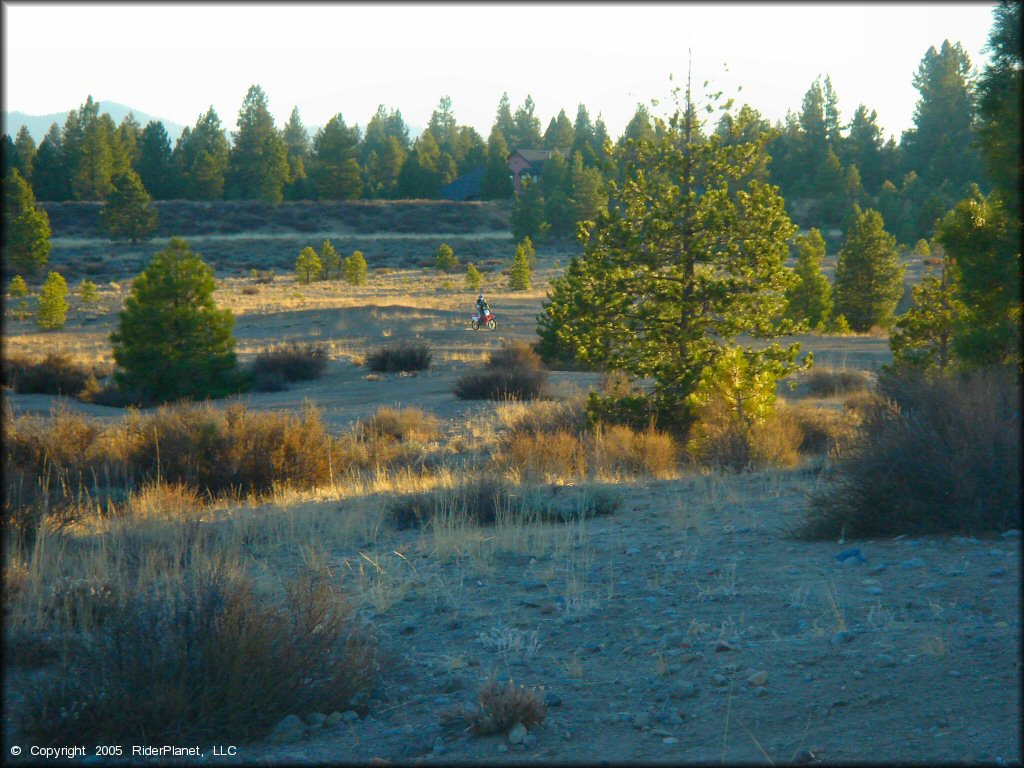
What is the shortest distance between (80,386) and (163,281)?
456cm

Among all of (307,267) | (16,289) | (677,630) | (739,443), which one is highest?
(307,267)

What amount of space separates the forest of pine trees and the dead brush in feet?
176

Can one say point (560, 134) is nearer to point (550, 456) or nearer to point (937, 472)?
point (550, 456)

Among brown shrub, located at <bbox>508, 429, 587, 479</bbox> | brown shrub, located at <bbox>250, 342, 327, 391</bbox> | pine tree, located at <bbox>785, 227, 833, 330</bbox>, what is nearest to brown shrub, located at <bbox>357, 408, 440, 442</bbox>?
brown shrub, located at <bbox>508, 429, 587, 479</bbox>

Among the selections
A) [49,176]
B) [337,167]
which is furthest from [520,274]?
[49,176]

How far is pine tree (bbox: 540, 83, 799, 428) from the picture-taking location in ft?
42.5

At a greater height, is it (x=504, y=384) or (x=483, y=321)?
(x=483, y=321)

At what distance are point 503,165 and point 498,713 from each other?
298ft

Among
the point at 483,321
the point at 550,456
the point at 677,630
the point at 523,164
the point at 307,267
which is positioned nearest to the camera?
the point at 677,630

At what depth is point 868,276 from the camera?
129 feet

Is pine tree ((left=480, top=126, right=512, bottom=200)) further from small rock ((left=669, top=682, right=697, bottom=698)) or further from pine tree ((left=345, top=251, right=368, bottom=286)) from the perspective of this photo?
small rock ((left=669, top=682, right=697, bottom=698))

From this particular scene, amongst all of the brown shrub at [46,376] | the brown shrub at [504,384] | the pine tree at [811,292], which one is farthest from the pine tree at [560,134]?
the brown shrub at [504,384]

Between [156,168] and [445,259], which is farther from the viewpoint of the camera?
[156,168]

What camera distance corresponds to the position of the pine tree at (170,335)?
2481 centimetres
